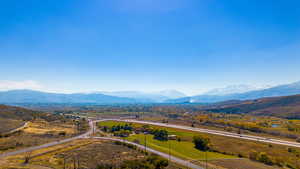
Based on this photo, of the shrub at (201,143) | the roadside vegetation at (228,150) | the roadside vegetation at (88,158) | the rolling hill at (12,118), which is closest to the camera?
the roadside vegetation at (88,158)

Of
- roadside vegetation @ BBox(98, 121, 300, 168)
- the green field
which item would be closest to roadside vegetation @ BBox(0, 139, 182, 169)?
the green field

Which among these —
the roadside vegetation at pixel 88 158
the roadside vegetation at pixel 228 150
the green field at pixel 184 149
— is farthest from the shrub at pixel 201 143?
the roadside vegetation at pixel 88 158

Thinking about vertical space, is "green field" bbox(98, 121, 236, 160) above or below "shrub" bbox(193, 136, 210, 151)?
below

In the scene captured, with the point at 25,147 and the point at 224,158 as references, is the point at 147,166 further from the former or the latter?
the point at 25,147

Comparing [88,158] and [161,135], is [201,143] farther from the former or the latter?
[88,158]

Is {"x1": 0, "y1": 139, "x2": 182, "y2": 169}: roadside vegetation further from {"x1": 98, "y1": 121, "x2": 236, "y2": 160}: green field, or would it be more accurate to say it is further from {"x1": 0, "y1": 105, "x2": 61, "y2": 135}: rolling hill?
{"x1": 0, "y1": 105, "x2": 61, "y2": 135}: rolling hill

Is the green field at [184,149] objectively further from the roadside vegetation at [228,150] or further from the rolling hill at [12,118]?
the rolling hill at [12,118]

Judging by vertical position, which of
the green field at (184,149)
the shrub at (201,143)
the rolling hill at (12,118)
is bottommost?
the green field at (184,149)

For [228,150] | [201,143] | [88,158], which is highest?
[201,143]

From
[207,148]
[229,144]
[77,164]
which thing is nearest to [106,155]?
[77,164]

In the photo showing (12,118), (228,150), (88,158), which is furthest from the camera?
(12,118)

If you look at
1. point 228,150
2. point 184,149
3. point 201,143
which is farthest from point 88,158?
point 228,150
